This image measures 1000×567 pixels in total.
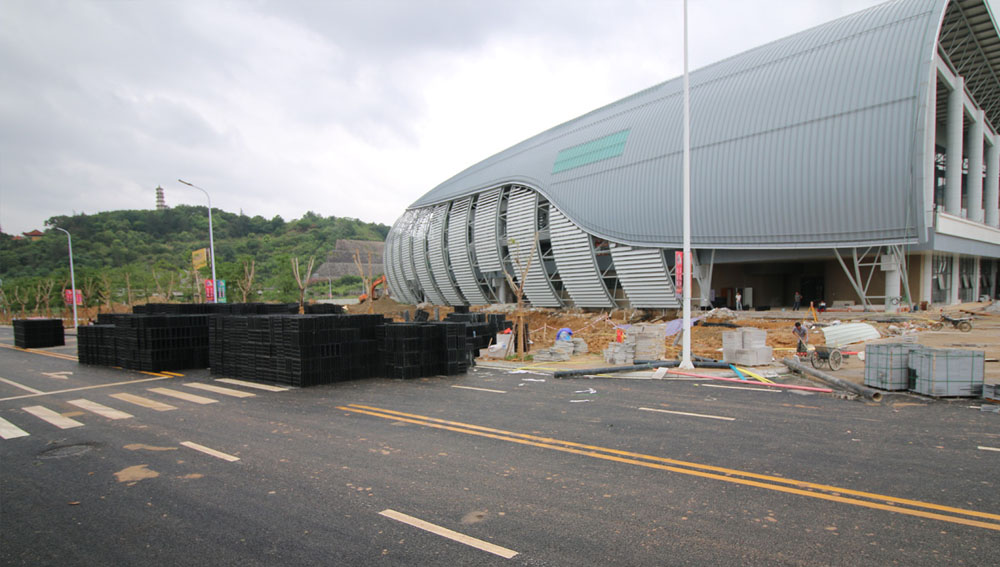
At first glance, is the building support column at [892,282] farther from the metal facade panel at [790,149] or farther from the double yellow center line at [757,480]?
the double yellow center line at [757,480]

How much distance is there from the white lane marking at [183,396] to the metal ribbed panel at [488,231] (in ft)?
98.5

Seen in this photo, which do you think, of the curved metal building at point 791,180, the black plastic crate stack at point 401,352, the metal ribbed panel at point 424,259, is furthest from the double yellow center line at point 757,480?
the metal ribbed panel at point 424,259

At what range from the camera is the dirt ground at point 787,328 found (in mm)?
16141

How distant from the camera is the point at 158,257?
290ft

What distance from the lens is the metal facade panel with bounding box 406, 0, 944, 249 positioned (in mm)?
22125

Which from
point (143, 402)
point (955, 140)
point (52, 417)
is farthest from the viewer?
point (955, 140)

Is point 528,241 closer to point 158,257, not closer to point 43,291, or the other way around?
point 43,291

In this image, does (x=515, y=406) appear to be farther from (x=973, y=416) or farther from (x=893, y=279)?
(x=893, y=279)

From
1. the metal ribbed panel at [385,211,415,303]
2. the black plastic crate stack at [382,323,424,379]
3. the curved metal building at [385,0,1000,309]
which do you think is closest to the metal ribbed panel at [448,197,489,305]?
the curved metal building at [385,0,1000,309]

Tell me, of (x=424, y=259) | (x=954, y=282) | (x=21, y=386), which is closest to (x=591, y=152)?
(x=424, y=259)

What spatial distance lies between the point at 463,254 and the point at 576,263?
14207 millimetres

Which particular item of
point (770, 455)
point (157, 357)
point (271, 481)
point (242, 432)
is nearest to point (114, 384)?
point (157, 357)

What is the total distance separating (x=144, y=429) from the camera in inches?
330

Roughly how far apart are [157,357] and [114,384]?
2.43 meters
